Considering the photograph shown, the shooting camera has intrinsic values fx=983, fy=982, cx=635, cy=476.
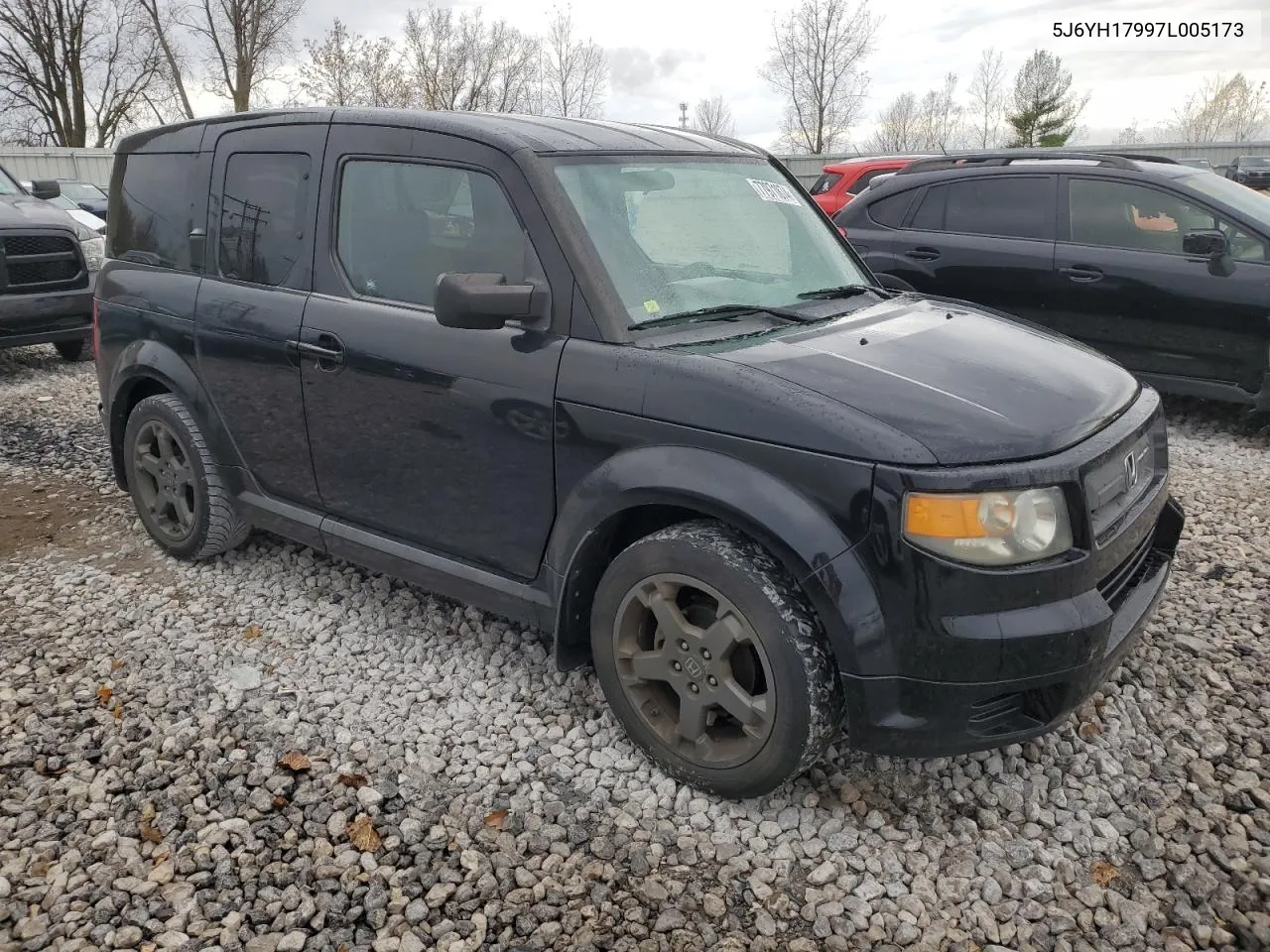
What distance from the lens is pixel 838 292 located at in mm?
3600

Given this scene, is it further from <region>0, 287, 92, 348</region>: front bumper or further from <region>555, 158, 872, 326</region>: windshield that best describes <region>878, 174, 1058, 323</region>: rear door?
<region>0, 287, 92, 348</region>: front bumper

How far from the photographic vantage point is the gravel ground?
249cm

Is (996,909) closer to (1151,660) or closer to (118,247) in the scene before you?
(1151,660)

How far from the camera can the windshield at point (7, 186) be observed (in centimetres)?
923

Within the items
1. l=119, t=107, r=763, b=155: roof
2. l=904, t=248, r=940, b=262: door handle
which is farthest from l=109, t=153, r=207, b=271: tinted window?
l=904, t=248, r=940, b=262: door handle

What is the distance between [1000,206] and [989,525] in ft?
17.2

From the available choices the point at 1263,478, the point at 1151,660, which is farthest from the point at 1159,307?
the point at 1151,660

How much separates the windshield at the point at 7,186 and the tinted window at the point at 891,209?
7.89 m

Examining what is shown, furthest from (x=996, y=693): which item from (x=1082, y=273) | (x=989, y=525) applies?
(x=1082, y=273)

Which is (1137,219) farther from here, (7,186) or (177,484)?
(7,186)

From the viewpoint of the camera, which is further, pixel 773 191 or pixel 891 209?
pixel 891 209

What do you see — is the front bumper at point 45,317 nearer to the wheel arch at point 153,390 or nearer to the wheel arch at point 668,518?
the wheel arch at point 153,390

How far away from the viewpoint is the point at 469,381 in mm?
3176

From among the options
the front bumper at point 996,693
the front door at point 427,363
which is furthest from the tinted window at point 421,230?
the front bumper at point 996,693
